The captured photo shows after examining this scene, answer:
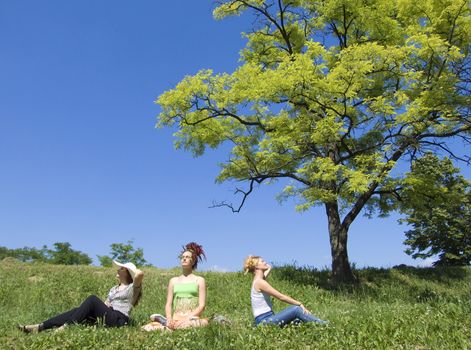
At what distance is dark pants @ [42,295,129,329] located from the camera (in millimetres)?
8195

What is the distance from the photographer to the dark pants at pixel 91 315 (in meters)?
8.20

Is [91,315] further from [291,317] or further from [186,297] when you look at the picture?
[291,317]

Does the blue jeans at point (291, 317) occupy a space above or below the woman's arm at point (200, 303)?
→ below

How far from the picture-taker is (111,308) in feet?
28.0

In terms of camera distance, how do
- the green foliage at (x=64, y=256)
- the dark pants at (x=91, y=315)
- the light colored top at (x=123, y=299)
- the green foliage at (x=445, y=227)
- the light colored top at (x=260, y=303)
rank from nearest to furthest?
the light colored top at (x=260, y=303) → the dark pants at (x=91, y=315) → the light colored top at (x=123, y=299) → the green foliage at (x=445, y=227) → the green foliage at (x=64, y=256)

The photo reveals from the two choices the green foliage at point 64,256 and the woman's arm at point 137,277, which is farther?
the green foliage at point 64,256

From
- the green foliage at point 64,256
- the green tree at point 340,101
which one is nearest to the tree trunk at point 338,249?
the green tree at point 340,101

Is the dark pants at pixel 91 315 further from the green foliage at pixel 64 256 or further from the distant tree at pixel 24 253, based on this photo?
the distant tree at pixel 24 253

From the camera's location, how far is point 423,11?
19781mm

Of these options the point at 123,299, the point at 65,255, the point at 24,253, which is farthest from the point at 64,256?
the point at 123,299

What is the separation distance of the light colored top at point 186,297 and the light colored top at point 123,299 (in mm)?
848

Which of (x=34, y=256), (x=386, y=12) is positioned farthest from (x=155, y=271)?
(x=34, y=256)

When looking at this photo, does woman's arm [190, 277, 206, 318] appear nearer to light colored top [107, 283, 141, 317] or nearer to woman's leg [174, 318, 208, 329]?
woman's leg [174, 318, 208, 329]

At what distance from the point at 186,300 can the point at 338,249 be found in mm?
12603
